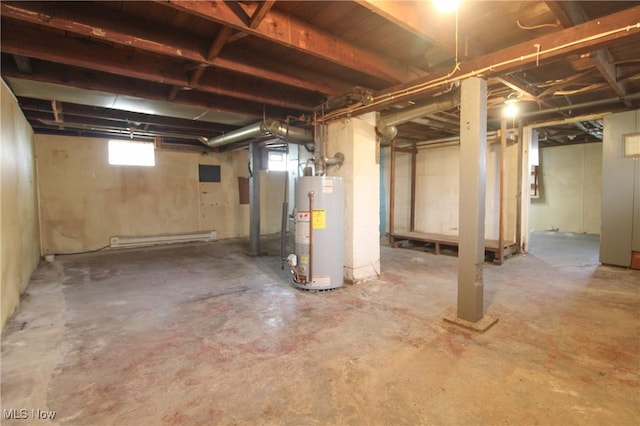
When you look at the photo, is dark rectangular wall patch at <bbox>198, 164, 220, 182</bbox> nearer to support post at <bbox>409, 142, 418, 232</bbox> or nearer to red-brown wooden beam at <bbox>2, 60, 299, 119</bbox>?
red-brown wooden beam at <bbox>2, 60, 299, 119</bbox>

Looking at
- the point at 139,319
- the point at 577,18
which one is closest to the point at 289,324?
the point at 139,319

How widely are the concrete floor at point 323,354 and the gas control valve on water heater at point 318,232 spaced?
0.20 metres

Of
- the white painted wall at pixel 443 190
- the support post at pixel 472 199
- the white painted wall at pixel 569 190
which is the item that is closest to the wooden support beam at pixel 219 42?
the support post at pixel 472 199

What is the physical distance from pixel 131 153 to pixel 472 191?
6.22 m

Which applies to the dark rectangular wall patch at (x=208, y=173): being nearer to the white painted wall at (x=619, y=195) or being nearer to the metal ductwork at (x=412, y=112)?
the metal ductwork at (x=412, y=112)

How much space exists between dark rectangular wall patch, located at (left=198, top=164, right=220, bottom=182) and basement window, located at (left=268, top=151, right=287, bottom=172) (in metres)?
1.35

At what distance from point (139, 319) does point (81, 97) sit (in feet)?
8.03

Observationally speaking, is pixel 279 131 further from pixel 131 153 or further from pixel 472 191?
pixel 131 153

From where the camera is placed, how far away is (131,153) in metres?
6.13

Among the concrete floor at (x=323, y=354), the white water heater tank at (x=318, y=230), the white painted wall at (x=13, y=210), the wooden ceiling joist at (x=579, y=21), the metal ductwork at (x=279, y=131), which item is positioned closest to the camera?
the concrete floor at (x=323, y=354)

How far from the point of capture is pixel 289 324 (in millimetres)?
2594

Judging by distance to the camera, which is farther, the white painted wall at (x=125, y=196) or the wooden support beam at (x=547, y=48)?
the white painted wall at (x=125, y=196)

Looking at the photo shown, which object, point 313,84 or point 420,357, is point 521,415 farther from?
point 313,84

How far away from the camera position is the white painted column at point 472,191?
94.2 inches
